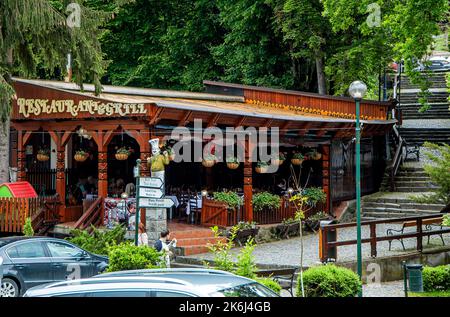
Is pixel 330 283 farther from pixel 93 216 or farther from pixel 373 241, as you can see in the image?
pixel 93 216

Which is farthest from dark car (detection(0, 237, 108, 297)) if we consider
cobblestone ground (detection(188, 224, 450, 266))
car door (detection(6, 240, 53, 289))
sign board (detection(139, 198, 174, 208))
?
Answer: cobblestone ground (detection(188, 224, 450, 266))

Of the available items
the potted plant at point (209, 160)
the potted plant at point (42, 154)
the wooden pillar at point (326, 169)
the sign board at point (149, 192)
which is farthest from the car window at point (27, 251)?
the wooden pillar at point (326, 169)

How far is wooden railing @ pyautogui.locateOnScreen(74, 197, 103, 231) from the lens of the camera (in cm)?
2255

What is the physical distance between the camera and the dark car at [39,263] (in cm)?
1581

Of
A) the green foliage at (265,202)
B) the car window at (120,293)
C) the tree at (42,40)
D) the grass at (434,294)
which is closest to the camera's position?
the car window at (120,293)

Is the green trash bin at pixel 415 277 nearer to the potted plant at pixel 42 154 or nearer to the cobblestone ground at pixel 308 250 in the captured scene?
the cobblestone ground at pixel 308 250

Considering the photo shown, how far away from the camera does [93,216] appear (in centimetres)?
2294

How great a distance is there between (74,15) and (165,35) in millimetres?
19018

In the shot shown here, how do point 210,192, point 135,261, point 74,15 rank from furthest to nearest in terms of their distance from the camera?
point 210,192, point 74,15, point 135,261

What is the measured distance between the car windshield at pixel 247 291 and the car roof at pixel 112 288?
42cm

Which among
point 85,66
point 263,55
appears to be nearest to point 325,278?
point 85,66

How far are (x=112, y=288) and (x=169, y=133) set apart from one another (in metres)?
13.8

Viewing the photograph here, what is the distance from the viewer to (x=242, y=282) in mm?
9156

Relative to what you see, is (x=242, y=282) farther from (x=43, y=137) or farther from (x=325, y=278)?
(x=43, y=137)
